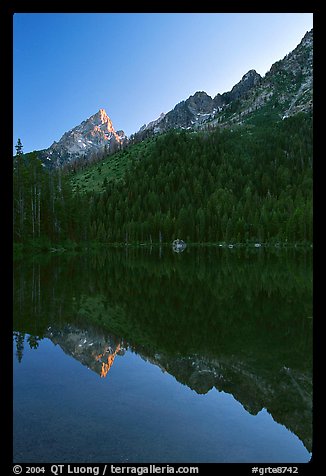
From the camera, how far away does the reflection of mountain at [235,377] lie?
390 inches

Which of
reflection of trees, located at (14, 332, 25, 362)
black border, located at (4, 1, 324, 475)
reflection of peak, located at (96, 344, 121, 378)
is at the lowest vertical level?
reflection of peak, located at (96, 344, 121, 378)

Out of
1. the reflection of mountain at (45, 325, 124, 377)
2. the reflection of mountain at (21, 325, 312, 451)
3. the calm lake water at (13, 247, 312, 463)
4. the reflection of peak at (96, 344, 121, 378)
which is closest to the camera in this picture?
the calm lake water at (13, 247, 312, 463)

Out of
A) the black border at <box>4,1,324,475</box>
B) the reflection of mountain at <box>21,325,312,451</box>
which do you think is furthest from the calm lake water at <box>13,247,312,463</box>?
the black border at <box>4,1,324,475</box>

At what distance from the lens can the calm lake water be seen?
8.08 meters

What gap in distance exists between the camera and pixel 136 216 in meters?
188

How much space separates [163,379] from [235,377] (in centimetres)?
234

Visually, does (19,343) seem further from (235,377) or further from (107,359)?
(235,377)

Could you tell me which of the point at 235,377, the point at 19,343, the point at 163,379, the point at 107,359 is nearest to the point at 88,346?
the point at 107,359

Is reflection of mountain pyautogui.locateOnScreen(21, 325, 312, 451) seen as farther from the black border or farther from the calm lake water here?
the black border

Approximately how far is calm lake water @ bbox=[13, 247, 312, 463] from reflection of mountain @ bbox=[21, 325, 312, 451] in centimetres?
4

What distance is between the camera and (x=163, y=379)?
492 inches
